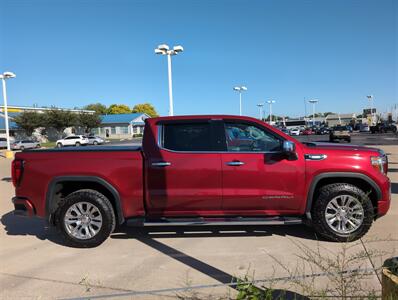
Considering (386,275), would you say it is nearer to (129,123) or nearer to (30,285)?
(30,285)

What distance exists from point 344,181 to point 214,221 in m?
1.94

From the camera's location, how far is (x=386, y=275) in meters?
2.98

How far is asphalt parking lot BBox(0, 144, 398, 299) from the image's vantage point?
13.9 feet

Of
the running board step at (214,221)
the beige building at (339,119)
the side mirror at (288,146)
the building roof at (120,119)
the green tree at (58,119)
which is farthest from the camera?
the beige building at (339,119)

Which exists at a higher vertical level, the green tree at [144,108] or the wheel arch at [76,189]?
the green tree at [144,108]

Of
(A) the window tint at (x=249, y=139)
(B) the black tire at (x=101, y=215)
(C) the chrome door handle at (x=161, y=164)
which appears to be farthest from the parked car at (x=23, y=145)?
(A) the window tint at (x=249, y=139)

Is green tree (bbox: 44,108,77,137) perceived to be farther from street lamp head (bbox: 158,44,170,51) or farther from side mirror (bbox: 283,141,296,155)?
side mirror (bbox: 283,141,296,155)

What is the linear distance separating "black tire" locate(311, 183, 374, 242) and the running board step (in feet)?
0.93

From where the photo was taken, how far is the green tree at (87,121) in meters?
70.3

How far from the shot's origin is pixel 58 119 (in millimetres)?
64375

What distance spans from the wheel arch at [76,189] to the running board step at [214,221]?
0.34 metres

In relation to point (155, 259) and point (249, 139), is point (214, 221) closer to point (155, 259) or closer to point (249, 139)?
point (155, 259)

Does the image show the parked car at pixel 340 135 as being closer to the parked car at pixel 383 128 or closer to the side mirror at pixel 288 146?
the parked car at pixel 383 128

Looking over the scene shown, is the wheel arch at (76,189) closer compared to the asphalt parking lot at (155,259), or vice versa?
the asphalt parking lot at (155,259)
